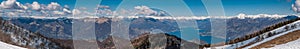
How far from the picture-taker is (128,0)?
36.7 meters

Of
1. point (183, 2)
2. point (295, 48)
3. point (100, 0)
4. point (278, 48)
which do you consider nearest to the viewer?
point (100, 0)

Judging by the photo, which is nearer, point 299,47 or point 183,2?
point 183,2

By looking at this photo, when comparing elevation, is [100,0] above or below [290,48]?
above

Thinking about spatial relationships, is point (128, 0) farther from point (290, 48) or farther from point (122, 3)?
point (290, 48)

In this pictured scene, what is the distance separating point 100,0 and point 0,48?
31.1m

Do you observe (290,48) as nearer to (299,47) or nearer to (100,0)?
(299,47)

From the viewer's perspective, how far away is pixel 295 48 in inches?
2191

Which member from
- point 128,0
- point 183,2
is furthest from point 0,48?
point 183,2

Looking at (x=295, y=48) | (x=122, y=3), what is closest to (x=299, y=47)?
(x=295, y=48)

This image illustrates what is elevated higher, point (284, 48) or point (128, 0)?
point (128, 0)

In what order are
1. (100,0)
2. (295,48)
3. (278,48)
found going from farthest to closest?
(278,48) < (295,48) < (100,0)

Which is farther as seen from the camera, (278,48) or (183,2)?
(278,48)

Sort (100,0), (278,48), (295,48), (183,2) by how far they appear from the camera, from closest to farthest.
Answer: (100,0), (183,2), (295,48), (278,48)

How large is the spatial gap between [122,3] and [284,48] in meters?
32.9
